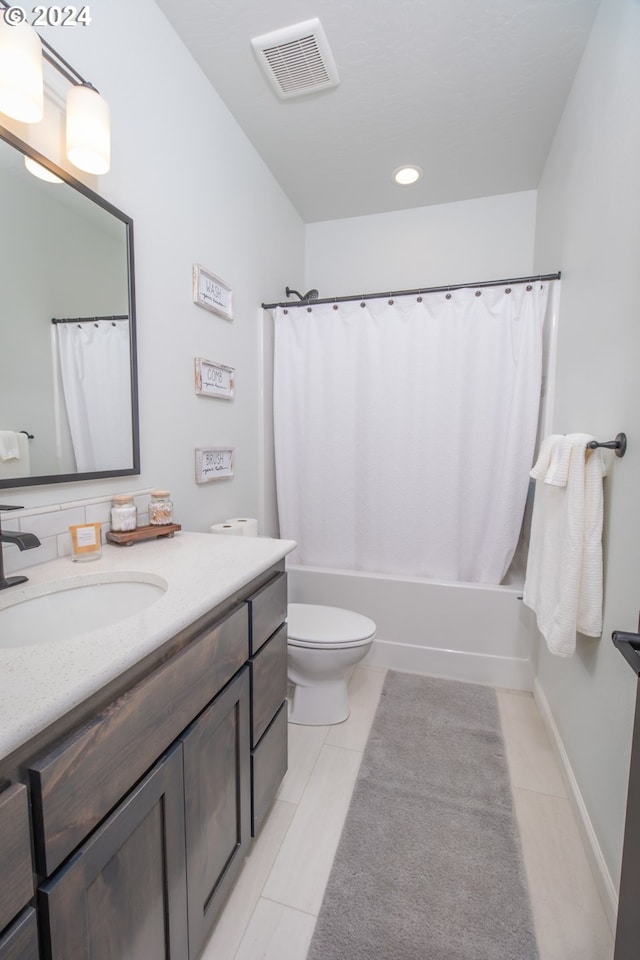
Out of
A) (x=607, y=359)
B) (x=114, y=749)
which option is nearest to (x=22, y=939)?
(x=114, y=749)

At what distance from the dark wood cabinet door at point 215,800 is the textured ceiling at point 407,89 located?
216cm

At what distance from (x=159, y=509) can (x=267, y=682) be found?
63cm

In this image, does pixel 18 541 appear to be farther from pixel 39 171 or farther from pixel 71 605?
pixel 39 171

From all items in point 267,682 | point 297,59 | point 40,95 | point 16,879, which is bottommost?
point 267,682

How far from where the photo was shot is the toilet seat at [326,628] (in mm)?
1550

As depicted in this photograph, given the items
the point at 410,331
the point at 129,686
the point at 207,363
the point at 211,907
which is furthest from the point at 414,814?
the point at 410,331

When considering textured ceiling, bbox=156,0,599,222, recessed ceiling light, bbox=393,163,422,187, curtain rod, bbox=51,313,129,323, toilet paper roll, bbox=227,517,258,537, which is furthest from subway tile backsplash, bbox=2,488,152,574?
recessed ceiling light, bbox=393,163,422,187

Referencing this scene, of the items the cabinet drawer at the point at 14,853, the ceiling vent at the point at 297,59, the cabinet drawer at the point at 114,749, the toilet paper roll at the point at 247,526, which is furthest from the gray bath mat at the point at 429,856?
the ceiling vent at the point at 297,59

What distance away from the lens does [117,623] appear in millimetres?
679

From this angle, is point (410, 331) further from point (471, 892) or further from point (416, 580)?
point (471, 892)

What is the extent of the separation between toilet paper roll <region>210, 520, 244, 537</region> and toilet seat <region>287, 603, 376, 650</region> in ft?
1.44

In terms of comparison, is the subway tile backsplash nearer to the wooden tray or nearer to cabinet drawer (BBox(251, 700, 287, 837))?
the wooden tray

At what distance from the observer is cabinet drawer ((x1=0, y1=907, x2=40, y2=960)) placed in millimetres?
429

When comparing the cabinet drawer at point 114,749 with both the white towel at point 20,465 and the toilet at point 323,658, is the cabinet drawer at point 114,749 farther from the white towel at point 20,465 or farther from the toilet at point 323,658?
the toilet at point 323,658
